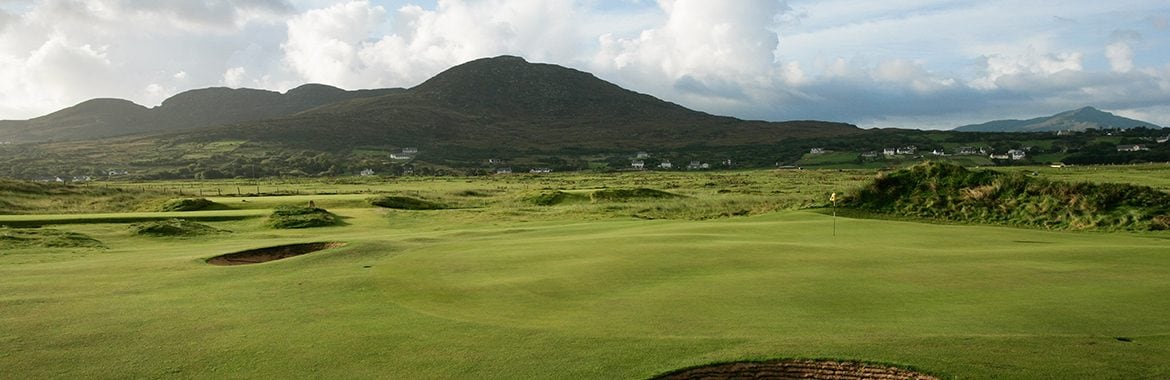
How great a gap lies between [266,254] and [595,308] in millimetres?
14102

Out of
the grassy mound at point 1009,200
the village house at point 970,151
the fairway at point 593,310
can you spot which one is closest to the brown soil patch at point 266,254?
the fairway at point 593,310

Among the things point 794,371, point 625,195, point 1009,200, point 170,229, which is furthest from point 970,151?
point 794,371

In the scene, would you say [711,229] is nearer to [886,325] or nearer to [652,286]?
[652,286]

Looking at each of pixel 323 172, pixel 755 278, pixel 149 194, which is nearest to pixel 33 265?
pixel 755 278

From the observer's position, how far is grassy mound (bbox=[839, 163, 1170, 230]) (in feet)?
Answer: 91.1

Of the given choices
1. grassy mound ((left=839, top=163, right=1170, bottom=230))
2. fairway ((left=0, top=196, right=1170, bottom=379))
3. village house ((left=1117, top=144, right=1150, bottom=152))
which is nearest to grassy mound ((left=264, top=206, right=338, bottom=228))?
fairway ((left=0, top=196, right=1170, bottom=379))

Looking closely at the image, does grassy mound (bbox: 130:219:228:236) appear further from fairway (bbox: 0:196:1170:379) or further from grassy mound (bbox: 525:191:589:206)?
grassy mound (bbox: 525:191:589:206)

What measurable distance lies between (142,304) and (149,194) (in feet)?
184

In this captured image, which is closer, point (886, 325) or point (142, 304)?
point (886, 325)

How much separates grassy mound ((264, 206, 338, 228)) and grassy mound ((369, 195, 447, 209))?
1087cm

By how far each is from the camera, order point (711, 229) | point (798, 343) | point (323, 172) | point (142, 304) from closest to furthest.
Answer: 1. point (798, 343)
2. point (142, 304)
3. point (711, 229)
4. point (323, 172)

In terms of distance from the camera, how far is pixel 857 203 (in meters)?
34.2

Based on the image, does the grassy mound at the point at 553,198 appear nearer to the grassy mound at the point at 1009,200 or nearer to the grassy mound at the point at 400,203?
the grassy mound at the point at 400,203

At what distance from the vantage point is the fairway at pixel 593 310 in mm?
9344
